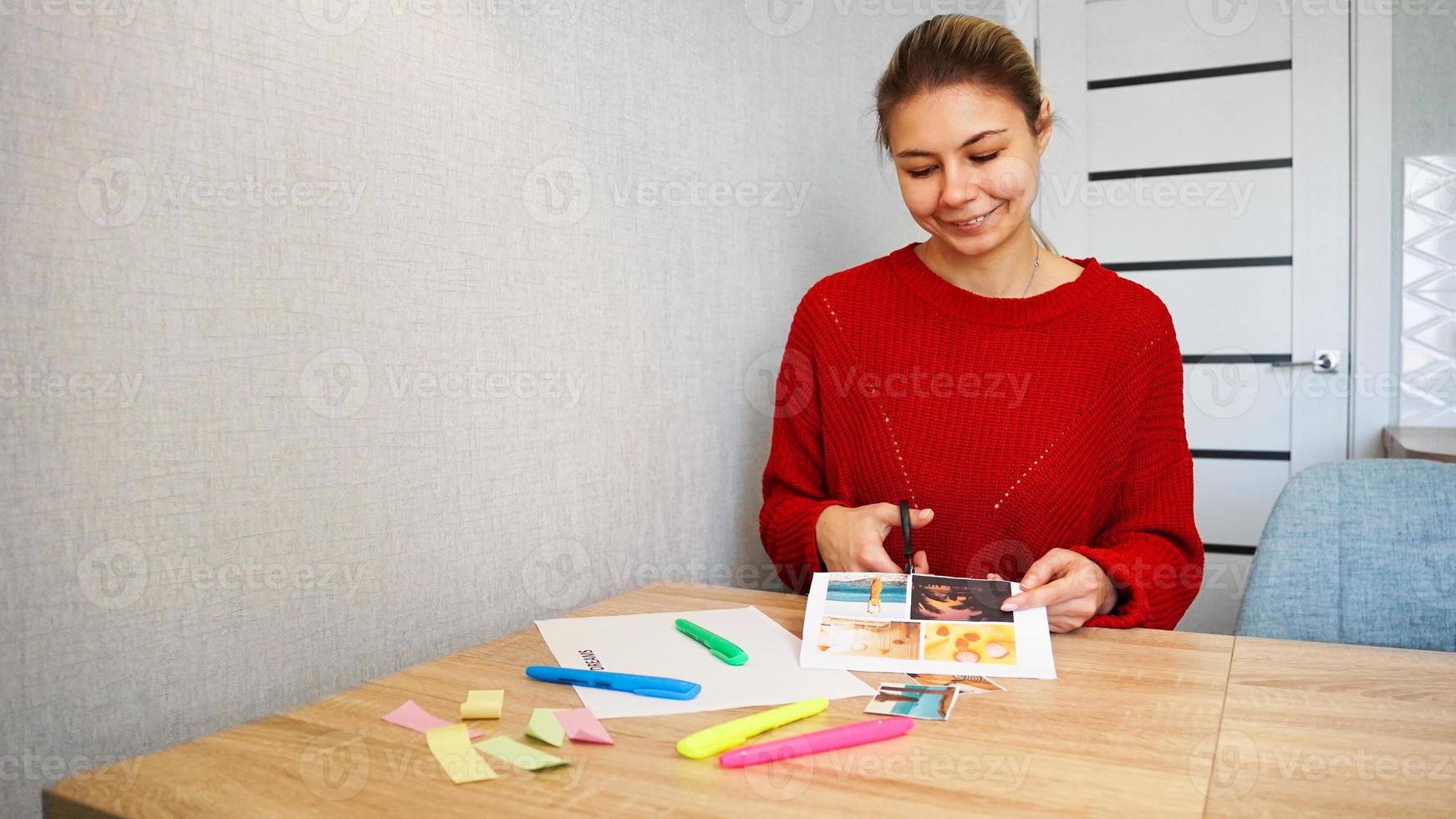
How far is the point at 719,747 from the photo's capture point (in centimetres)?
73

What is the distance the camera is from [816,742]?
2.38 feet

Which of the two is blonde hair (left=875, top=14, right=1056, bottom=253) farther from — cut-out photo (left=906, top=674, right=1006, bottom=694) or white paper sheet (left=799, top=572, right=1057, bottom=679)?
cut-out photo (left=906, top=674, right=1006, bottom=694)

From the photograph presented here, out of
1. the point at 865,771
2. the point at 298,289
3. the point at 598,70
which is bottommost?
the point at 865,771

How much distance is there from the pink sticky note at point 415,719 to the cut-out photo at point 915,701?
0.32 metres

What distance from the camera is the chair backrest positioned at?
4.15ft

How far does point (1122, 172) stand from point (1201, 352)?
1.77ft

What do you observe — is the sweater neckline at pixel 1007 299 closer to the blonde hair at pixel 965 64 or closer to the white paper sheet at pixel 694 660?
the blonde hair at pixel 965 64

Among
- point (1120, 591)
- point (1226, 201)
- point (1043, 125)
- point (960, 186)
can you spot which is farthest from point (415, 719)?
point (1226, 201)

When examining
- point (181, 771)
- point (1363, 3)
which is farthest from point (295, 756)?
point (1363, 3)

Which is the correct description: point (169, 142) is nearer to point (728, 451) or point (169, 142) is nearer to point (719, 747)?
point (719, 747)

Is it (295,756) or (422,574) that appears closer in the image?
(295,756)

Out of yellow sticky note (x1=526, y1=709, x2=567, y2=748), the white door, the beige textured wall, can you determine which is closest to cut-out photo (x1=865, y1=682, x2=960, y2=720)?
yellow sticky note (x1=526, y1=709, x2=567, y2=748)

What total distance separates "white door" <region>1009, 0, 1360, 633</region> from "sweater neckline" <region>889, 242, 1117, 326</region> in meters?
1.51

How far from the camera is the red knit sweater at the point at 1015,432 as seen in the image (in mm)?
1335
